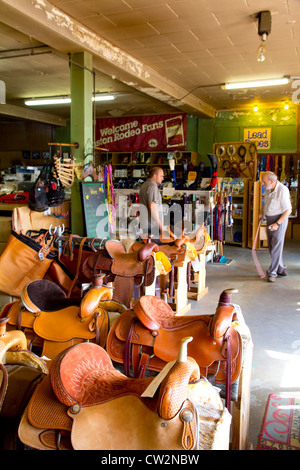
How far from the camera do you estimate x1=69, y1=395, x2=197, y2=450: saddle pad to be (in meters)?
1.06

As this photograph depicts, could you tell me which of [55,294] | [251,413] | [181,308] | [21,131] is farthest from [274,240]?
[21,131]

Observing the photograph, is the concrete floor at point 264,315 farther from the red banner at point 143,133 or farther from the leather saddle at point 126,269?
the red banner at point 143,133

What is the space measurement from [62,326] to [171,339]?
58 cm

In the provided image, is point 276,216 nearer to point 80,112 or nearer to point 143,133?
point 80,112

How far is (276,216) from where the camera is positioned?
6.41 metres

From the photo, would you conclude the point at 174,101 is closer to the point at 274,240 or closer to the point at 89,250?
the point at 274,240

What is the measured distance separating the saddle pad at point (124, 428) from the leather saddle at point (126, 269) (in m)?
1.93

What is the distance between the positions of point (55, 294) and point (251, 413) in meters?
1.47

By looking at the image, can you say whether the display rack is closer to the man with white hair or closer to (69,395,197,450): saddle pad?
the man with white hair

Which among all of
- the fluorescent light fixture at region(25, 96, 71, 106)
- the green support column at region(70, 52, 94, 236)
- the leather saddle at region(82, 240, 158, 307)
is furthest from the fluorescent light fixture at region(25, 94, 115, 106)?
the leather saddle at region(82, 240, 158, 307)

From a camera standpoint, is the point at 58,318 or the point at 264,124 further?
the point at 264,124

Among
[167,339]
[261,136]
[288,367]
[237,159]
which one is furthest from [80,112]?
[261,136]

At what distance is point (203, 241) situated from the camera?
5121mm

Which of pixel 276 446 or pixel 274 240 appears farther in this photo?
pixel 274 240
